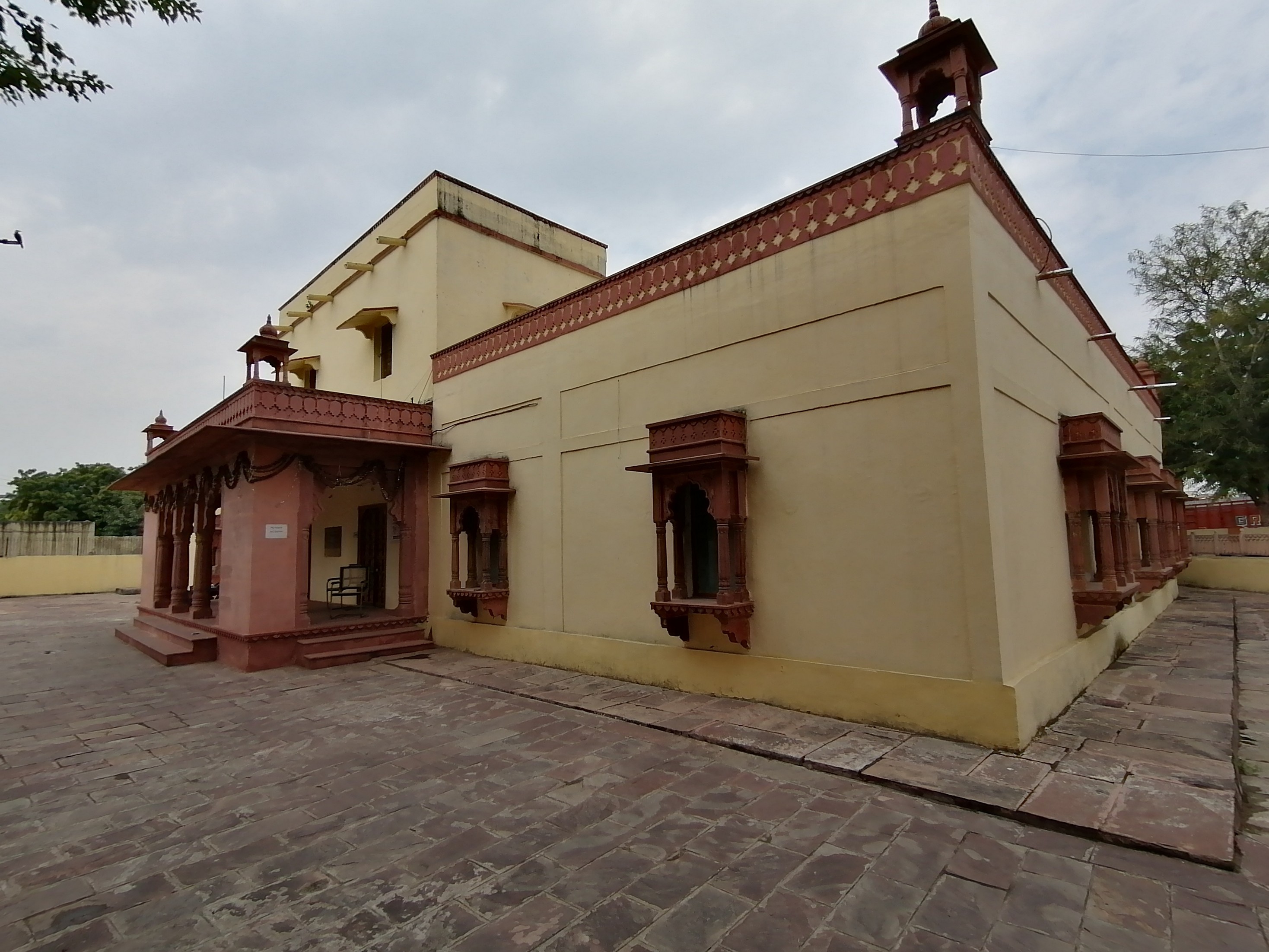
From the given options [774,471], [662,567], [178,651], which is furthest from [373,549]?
[774,471]

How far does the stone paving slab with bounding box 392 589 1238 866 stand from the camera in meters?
3.53

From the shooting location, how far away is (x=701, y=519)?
21.9ft

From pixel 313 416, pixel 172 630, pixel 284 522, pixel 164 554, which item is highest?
pixel 313 416

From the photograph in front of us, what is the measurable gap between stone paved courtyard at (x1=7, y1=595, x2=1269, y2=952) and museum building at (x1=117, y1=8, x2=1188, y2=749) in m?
1.46

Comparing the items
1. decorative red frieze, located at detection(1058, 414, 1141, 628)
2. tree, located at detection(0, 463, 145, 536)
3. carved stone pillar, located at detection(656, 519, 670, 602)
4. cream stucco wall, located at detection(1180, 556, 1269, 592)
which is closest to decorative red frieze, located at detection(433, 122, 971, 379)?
carved stone pillar, located at detection(656, 519, 670, 602)

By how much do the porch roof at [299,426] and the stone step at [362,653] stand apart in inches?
108

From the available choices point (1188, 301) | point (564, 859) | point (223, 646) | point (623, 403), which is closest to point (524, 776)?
point (564, 859)

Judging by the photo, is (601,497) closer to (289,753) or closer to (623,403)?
(623,403)

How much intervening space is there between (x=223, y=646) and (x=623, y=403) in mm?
6618

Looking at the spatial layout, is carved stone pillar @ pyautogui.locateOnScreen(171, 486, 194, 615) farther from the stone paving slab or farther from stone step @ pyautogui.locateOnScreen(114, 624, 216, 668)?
the stone paving slab

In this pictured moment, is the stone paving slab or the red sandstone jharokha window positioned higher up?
the red sandstone jharokha window

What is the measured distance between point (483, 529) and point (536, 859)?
566 cm

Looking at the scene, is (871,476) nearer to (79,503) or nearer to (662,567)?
(662,567)

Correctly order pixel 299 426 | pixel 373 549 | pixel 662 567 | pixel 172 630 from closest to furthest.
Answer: pixel 662 567 → pixel 299 426 → pixel 172 630 → pixel 373 549
